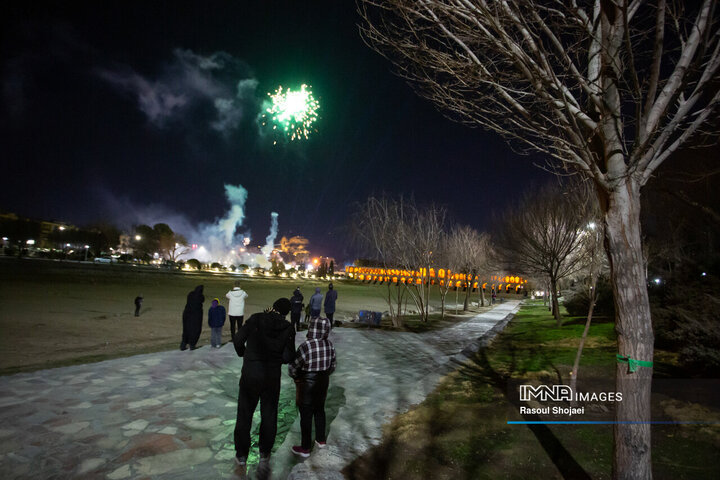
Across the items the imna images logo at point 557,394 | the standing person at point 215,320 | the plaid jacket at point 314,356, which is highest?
the plaid jacket at point 314,356

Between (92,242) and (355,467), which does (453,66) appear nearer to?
(355,467)

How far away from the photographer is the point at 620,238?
3488 mm

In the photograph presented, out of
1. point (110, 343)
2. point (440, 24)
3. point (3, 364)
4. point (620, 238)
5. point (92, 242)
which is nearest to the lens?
point (620, 238)

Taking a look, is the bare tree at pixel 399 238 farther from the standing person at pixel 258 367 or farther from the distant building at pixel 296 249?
the distant building at pixel 296 249

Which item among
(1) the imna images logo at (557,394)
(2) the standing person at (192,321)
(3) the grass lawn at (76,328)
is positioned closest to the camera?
(1) the imna images logo at (557,394)

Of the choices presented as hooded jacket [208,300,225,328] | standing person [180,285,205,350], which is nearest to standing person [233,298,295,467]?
standing person [180,285,205,350]

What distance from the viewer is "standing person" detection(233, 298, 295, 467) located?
4.22m

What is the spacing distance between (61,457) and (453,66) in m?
6.53

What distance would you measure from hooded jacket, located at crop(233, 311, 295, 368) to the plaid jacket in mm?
201

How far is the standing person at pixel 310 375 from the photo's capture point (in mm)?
4496

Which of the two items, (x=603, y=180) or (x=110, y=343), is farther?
(x=110, y=343)

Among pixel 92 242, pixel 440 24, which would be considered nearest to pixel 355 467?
pixel 440 24

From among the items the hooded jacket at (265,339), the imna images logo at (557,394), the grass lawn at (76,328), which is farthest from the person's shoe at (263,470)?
the grass lawn at (76,328)

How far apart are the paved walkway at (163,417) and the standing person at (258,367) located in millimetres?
477
